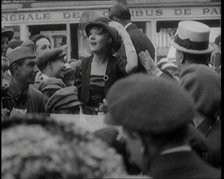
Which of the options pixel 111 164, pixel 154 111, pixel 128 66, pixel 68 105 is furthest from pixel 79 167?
pixel 128 66

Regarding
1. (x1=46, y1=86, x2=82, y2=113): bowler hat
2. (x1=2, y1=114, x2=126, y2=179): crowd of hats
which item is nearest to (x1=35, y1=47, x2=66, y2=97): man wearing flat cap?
(x1=46, y1=86, x2=82, y2=113): bowler hat

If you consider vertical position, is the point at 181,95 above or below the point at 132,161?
above

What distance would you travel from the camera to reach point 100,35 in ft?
15.6

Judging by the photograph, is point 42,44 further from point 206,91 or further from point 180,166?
point 180,166

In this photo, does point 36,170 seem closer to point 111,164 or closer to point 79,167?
point 79,167

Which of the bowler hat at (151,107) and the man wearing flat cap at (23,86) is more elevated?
the bowler hat at (151,107)

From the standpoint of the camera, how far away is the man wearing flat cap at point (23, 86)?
461cm

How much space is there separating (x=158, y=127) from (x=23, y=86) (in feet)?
9.29

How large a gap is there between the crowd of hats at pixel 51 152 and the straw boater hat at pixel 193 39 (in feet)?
8.20

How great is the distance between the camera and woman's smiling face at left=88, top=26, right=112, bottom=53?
4727mm

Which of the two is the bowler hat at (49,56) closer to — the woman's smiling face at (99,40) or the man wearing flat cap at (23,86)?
the man wearing flat cap at (23,86)

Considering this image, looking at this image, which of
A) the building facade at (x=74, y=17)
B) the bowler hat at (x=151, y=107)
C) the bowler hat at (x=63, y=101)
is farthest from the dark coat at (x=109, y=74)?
the building facade at (x=74, y=17)

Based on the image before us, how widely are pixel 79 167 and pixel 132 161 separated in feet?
1.79

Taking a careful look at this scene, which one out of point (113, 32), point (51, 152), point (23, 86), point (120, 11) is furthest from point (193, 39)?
point (51, 152)
